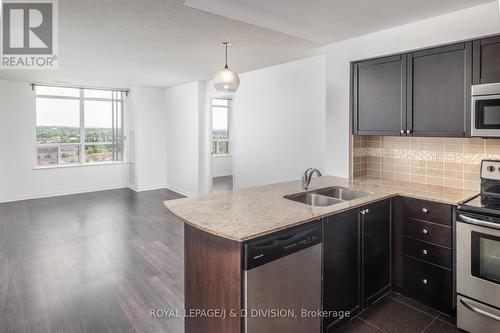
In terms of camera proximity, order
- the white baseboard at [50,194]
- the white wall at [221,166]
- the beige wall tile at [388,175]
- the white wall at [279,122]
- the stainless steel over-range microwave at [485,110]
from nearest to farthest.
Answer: the stainless steel over-range microwave at [485,110] → the beige wall tile at [388,175] → the white wall at [279,122] → the white baseboard at [50,194] → the white wall at [221,166]

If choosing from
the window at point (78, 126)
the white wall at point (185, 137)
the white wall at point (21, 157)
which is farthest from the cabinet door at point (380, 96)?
the white wall at point (21, 157)

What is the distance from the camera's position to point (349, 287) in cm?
239

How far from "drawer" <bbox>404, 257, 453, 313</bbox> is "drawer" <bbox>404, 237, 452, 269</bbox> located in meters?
0.04

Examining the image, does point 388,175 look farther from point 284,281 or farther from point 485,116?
point 284,281

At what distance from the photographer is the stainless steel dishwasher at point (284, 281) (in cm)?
171

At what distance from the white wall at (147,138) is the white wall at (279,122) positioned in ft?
9.24

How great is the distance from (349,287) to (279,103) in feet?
10.3

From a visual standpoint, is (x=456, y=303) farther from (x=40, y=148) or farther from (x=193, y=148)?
(x=40, y=148)

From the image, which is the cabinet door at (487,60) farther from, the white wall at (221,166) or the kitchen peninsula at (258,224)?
the white wall at (221,166)

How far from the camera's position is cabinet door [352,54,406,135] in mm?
3037

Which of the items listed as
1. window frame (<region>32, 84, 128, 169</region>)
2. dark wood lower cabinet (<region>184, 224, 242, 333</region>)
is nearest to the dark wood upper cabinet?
dark wood lower cabinet (<region>184, 224, 242, 333</region>)

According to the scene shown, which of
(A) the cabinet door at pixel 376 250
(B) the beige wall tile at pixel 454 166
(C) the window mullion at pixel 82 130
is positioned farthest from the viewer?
(C) the window mullion at pixel 82 130

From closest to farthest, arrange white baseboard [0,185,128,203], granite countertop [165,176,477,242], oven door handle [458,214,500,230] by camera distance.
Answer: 1. granite countertop [165,176,477,242]
2. oven door handle [458,214,500,230]
3. white baseboard [0,185,128,203]

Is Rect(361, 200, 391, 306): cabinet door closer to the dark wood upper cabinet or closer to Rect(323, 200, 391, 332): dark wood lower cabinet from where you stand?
Rect(323, 200, 391, 332): dark wood lower cabinet
